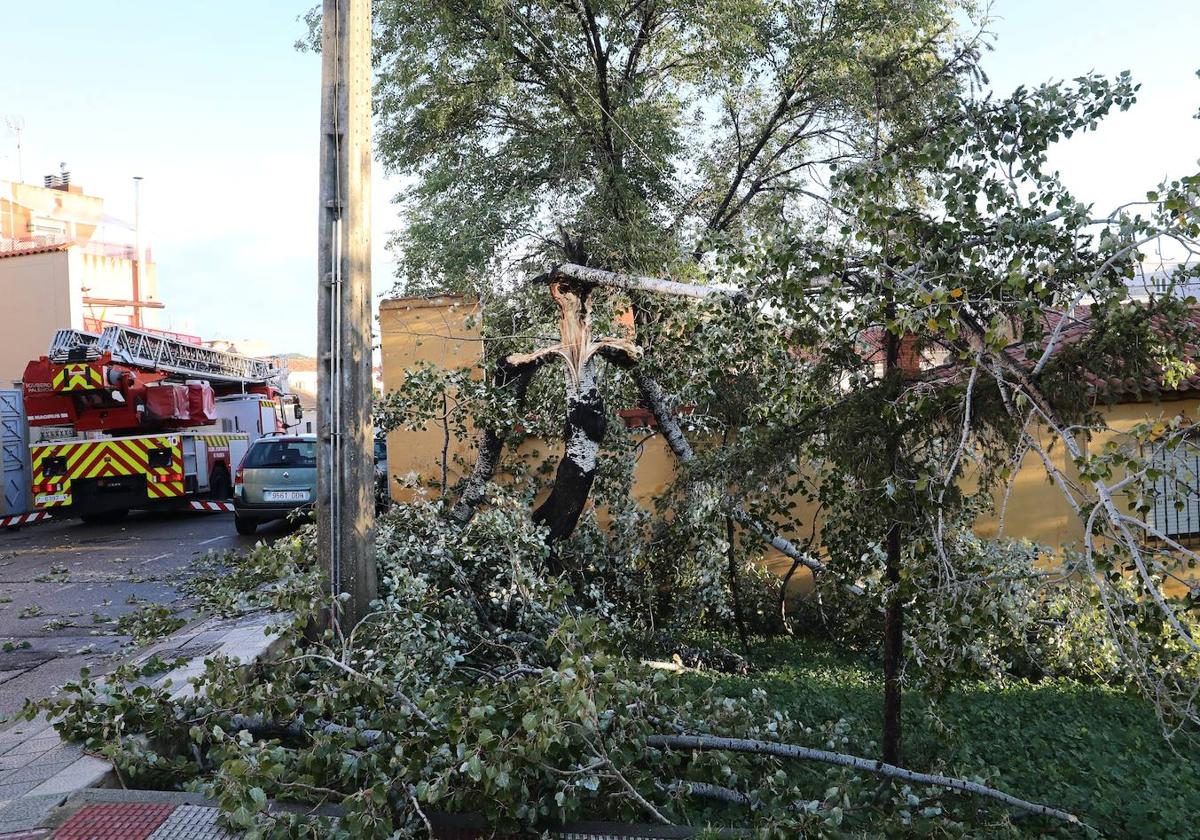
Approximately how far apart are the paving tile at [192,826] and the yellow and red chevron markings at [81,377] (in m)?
13.5

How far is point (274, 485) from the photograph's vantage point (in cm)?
1331

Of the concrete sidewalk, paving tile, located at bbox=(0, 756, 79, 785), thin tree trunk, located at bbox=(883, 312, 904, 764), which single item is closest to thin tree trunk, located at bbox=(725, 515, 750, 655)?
thin tree trunk, located at bbox=(883, 312, 904, 764)

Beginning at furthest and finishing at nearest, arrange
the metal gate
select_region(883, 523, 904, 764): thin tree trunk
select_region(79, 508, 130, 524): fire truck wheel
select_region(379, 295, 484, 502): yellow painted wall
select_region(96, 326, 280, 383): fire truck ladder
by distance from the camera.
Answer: the metal gate → select_region(79, 508, 130, 524): fire truck wheel → select_region(96, 326, 280, 383): fire truck ladder → select_region(379, 295, 484, 502): yellow painted wall → select_region(883, 523, 904, 764): thin tree trunk

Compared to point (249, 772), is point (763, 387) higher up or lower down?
higher up

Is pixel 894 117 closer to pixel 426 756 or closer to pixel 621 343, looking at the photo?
pixel 621 343

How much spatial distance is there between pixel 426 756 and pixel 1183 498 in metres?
3.18

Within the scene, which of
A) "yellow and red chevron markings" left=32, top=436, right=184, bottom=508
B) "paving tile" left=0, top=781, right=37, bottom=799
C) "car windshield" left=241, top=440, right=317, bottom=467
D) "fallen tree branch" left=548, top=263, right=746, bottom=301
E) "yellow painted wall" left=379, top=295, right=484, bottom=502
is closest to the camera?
"paving tile" left=0, top=781, right=37, bottom=799

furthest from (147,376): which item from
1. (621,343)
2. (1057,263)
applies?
(1057,263)

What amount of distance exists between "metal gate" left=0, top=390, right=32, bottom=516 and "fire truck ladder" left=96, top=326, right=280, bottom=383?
8.40 feet

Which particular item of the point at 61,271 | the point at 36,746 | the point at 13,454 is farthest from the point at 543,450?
the point at 61,271

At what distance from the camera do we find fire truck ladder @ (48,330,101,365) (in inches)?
602

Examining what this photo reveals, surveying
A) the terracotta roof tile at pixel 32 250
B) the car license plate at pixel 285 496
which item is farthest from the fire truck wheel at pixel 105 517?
the terracotta roof tile at pixel 32 250

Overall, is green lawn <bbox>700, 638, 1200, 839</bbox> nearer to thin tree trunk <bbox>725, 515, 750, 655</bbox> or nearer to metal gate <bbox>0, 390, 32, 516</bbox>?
thin tree trunk <bbox>725, 515, 750, 655</bbox>

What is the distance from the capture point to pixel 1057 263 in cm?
418
